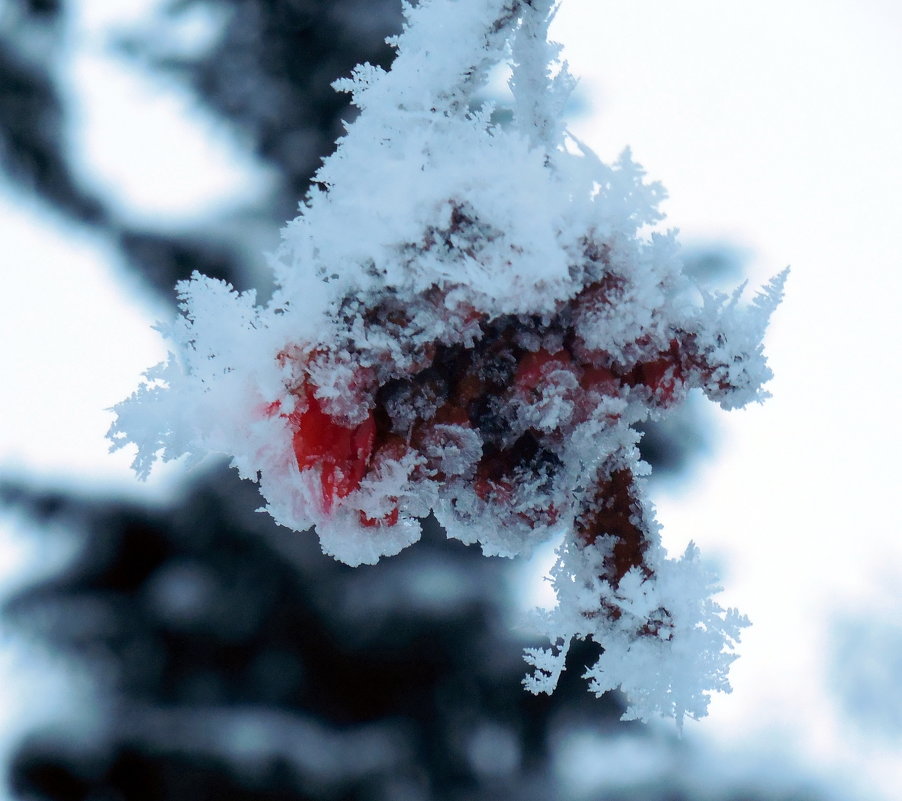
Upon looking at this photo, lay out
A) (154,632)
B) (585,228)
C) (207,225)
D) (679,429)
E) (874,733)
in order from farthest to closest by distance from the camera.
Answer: (874,733) → (154,632) → (679,429) → (207,225) → (585,228)

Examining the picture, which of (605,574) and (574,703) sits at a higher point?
(574,703)

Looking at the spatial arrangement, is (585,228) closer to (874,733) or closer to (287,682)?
Result: (287,682)

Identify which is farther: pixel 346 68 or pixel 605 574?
pixel 346 68

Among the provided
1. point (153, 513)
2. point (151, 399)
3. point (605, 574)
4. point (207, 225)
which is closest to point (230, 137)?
A: point (207, 225)

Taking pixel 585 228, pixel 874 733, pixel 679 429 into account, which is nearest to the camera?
pixel 585 228

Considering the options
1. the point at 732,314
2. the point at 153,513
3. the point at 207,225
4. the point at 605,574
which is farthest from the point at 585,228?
the point at 153,513

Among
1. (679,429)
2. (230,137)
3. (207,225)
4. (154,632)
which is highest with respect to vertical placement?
(230,137)
